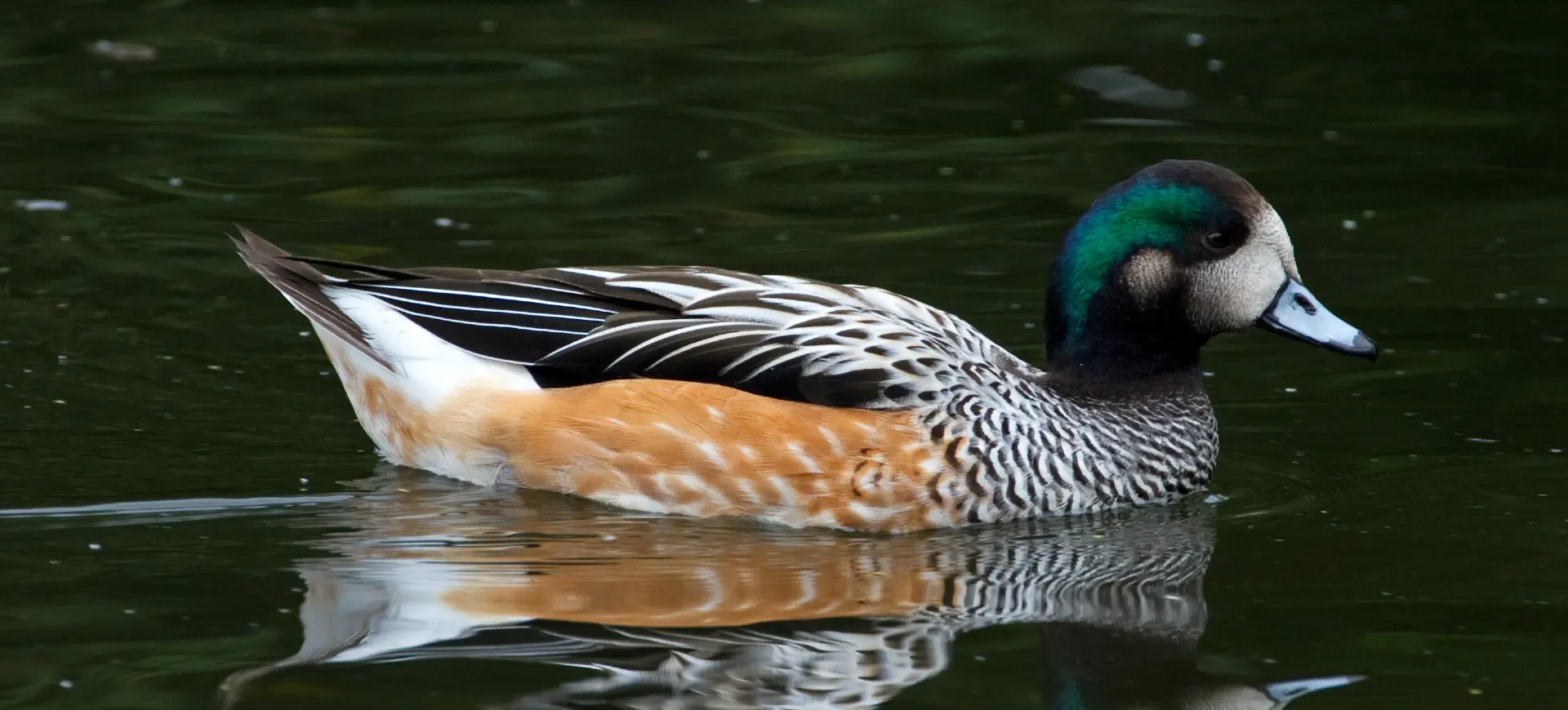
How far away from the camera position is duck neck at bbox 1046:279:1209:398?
858 cm

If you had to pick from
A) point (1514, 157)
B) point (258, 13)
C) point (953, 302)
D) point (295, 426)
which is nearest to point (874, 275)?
point (953, 302)

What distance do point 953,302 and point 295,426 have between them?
315 centimetres

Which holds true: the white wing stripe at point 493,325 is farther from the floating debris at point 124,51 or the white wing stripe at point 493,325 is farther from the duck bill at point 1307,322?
the floating debris at point 124,51

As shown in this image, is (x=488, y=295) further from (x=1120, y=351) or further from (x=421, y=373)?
(x=1120, y=351)

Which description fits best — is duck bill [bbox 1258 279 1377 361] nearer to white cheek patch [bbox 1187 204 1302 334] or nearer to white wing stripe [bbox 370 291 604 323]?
white cheek patch [bbox 1187 204 1302 334]

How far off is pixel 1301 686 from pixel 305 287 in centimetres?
416

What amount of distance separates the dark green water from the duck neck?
1.72ft

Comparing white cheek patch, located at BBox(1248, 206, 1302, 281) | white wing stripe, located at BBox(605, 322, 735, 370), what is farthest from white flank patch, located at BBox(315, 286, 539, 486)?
white cheek patch, located at BBox(1248, 206, 1302, 281)

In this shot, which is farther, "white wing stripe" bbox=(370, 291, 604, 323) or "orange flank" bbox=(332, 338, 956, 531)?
"white wing stripe" bbox=(370, 291, 604, 323)

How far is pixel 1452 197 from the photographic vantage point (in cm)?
1216

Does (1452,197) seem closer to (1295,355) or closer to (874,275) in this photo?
(1295,355)

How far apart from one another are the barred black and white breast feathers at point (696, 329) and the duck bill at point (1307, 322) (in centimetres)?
99

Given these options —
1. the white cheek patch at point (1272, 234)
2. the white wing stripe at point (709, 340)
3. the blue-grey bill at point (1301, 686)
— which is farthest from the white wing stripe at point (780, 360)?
the blue-grey bill at point (1301, 686)

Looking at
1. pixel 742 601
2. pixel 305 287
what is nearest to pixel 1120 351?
pixel 742 601
